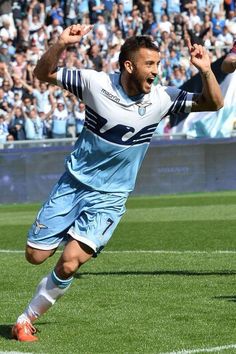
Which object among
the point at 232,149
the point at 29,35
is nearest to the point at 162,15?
the point at 29,35

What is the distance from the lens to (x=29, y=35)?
29156 millimetres

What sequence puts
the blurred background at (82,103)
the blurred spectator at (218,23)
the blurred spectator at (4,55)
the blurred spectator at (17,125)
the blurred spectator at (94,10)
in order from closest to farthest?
the blurred background at (82,103) < the blurred spectator at (17,125) < the blurred spectator at (4,55) < the blurred spectator at (94,10) < the blurred spectator at (218,23)

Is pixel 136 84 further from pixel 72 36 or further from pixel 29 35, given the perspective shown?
pixel 29 35

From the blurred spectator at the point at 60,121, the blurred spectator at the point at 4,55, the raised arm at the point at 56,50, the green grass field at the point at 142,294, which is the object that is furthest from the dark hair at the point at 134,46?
the blurred spectator at the point at 4,55

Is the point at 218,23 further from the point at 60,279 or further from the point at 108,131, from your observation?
the point at 60,279

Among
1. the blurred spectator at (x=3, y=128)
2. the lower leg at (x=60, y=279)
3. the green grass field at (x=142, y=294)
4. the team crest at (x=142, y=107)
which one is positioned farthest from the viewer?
the blurred spectator at (x=3, y=128)

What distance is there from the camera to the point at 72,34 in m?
7.64

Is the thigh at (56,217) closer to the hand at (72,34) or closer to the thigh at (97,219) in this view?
the thigh at (97,219)

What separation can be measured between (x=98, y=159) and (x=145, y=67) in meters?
0.77

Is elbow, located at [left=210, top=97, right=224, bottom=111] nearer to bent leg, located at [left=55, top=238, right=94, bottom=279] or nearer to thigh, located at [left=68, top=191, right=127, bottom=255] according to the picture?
thigh, located at [left=68, top=191, right=127, bottom=255]

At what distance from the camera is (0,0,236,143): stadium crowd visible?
2622 centimetres

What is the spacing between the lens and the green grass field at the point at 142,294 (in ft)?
25.4

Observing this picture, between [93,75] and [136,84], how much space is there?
1.14ft

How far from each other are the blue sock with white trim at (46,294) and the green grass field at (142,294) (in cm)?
19
